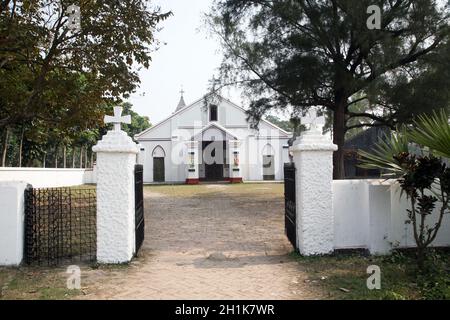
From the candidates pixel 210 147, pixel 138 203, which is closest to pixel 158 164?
pixel 210 147

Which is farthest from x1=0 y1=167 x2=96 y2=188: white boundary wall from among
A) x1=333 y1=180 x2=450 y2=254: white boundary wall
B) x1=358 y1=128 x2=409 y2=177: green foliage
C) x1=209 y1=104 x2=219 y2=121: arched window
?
x1=358 y1=128 x2=409 y2=177: green foliage

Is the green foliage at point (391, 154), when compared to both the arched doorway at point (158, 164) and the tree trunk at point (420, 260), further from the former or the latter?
the arched doorway at point (158, 164)

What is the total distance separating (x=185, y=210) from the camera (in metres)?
14.9

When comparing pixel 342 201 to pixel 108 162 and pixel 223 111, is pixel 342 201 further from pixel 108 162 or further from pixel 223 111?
pixel 223 111

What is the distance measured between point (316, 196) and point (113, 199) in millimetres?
3462

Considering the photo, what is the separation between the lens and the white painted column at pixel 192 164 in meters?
34.2

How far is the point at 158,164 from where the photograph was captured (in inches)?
1495

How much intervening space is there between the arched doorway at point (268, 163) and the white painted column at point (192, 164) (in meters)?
6.51

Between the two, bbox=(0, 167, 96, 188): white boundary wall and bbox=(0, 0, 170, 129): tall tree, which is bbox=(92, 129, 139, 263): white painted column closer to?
bbox=(0, 0, 170, 129): tall tree

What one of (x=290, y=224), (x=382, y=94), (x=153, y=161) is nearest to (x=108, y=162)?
(x=290, y=224)

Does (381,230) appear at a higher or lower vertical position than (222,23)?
lower

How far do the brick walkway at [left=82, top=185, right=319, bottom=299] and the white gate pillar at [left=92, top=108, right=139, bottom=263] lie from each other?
0.41 m

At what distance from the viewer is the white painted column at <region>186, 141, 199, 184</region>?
34.2 meters
